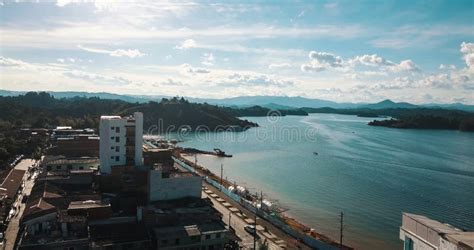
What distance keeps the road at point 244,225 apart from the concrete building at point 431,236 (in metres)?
5.82

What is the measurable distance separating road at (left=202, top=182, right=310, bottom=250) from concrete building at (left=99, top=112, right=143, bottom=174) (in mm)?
3971

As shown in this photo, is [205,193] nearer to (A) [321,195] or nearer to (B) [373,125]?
(A) [321,195]

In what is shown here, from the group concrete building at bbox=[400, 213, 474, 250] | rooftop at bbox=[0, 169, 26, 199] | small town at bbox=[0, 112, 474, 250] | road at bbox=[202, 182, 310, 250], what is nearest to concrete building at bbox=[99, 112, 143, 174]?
small town at bbox=[0, 112, 474, 250]

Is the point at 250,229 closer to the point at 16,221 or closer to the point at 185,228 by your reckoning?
the point at 185,228

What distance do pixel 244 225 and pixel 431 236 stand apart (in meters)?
8.60

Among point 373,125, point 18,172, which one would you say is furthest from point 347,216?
point 373,125

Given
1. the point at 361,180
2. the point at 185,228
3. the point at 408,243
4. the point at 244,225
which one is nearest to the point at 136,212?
the point at 185,228

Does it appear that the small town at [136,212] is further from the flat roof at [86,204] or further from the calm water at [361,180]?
the calm water at [361,180]

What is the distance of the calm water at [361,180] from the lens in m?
17.8

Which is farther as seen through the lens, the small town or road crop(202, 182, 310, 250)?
road crop(202, 182, 310, 250)

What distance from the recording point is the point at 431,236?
7.28 metres

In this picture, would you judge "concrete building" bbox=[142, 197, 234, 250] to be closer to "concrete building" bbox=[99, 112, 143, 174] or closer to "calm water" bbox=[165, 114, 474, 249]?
"concrete building" bbox=[99, 112, 143, 174]

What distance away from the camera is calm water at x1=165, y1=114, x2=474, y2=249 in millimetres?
17750

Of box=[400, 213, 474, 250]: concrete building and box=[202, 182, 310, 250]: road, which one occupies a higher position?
box=[400, 213, 474, 250]: concrete building
